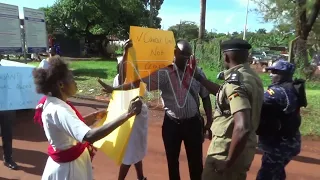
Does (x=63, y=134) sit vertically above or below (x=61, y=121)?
below

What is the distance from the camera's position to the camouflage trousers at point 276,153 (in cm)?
303

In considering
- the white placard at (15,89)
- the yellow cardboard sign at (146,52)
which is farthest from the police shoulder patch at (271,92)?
the white placard at (15,89)

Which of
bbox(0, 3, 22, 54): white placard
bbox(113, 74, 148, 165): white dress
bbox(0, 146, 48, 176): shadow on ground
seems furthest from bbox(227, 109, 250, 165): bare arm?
bbox(0, 3, 22, 54): white placard

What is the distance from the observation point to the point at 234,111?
91.3 inches

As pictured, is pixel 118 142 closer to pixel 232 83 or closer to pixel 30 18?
pixel 232 83

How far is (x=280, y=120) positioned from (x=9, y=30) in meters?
5.83

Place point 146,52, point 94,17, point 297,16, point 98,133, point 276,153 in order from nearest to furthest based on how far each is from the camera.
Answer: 1. point 98,133
2. point 146,52
3. point 276,153
4. point 297,16
5. point 94,17

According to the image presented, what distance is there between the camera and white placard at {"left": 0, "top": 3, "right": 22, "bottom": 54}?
6.80m

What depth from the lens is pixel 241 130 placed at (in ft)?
7.47

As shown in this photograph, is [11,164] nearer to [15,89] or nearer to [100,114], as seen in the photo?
[15,89]

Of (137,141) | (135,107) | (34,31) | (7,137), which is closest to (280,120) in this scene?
(135,107)

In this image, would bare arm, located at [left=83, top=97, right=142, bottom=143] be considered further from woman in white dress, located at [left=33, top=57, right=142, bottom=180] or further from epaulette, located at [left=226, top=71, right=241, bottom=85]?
epaulette, located at [left=226, top=71, right=241, bottom=85]

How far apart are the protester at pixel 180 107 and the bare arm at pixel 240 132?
1128mm

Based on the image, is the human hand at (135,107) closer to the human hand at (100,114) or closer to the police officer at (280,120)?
the human hand at (100,114)
